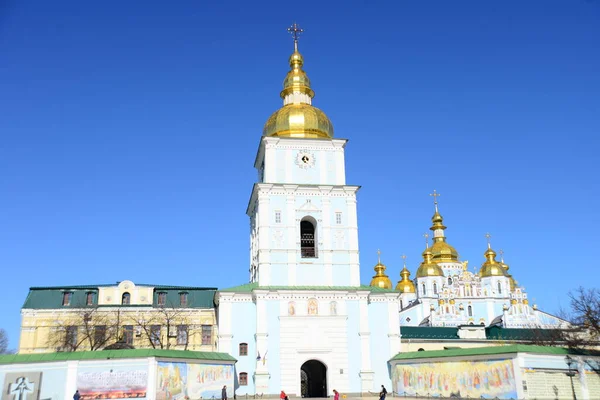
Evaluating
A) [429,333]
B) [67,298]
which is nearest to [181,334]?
[67,298]

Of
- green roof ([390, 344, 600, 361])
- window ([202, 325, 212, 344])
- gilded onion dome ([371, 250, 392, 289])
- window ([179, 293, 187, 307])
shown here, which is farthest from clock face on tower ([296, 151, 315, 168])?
gilded onion dome ([371, 250, 392, 289])

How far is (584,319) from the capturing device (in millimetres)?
32188

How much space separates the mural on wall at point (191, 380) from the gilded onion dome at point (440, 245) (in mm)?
50292

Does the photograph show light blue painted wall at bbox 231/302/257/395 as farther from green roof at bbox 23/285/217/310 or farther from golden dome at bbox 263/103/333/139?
golden dome at bbox 263/103/333/139

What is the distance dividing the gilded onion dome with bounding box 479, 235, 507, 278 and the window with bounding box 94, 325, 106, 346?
49.1m

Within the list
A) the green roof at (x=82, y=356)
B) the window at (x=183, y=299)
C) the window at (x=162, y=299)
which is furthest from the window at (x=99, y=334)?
the green roof at (x=82, y=356)

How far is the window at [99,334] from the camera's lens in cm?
3734

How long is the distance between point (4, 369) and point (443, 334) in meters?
34.7

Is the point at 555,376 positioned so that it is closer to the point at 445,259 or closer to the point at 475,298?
the point at 475,298

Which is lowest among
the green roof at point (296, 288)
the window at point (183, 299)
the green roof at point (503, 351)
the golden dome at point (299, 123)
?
the green roof at point (503, 351)

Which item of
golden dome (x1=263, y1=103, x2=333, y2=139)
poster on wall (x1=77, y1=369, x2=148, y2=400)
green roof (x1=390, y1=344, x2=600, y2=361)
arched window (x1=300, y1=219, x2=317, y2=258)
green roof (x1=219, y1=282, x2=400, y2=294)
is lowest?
poster on wall (x1=77, y1=369, x2=148, y2=400)

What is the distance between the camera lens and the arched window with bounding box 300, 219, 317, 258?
3640 centimetres

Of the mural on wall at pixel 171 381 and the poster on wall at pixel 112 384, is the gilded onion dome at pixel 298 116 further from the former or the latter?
the poster on wall at pixel 112 384

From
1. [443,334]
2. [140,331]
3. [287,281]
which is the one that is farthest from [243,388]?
[443,334]
